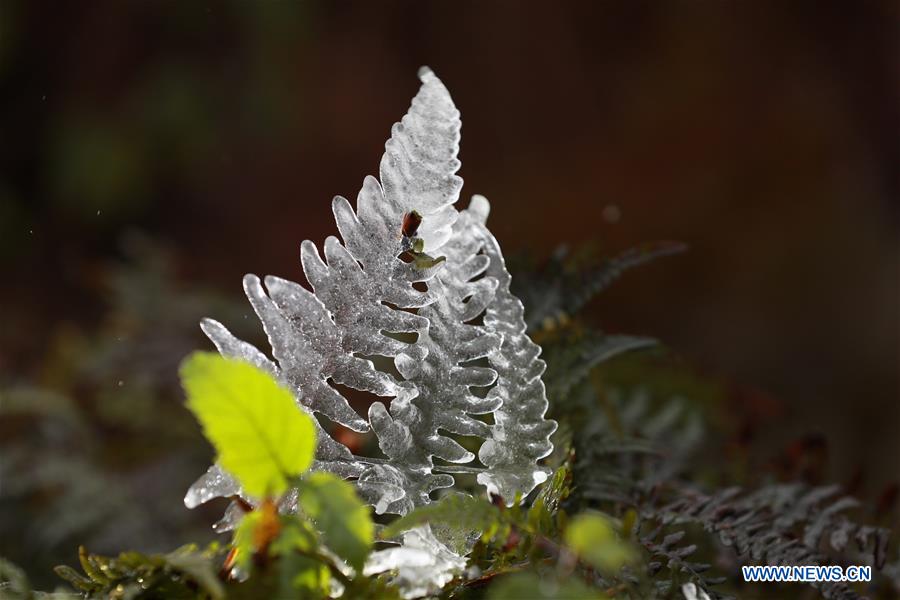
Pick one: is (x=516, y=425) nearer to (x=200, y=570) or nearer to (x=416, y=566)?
(x=416, y=566)

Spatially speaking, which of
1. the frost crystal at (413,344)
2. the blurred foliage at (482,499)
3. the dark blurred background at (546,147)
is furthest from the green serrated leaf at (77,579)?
the dark blurred background at (546,147)

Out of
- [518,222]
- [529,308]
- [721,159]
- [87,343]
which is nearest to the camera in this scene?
[529,308]

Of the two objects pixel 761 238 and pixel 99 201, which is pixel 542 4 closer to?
pixel 761 238

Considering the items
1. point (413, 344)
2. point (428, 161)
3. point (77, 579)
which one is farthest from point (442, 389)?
point (77, 579)

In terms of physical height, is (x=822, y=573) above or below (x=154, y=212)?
below

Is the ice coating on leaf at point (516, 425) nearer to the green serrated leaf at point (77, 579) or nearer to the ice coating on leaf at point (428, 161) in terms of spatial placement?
the ice coating on leaf at point (428, 161)

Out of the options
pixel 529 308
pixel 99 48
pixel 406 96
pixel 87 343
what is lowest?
pixel 529 308

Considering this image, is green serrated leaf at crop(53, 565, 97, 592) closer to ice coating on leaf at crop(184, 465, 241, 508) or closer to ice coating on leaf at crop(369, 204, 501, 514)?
ice coating on leaf at crop(184, 465, 241, 508)

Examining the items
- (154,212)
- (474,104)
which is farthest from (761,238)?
(154,212)
